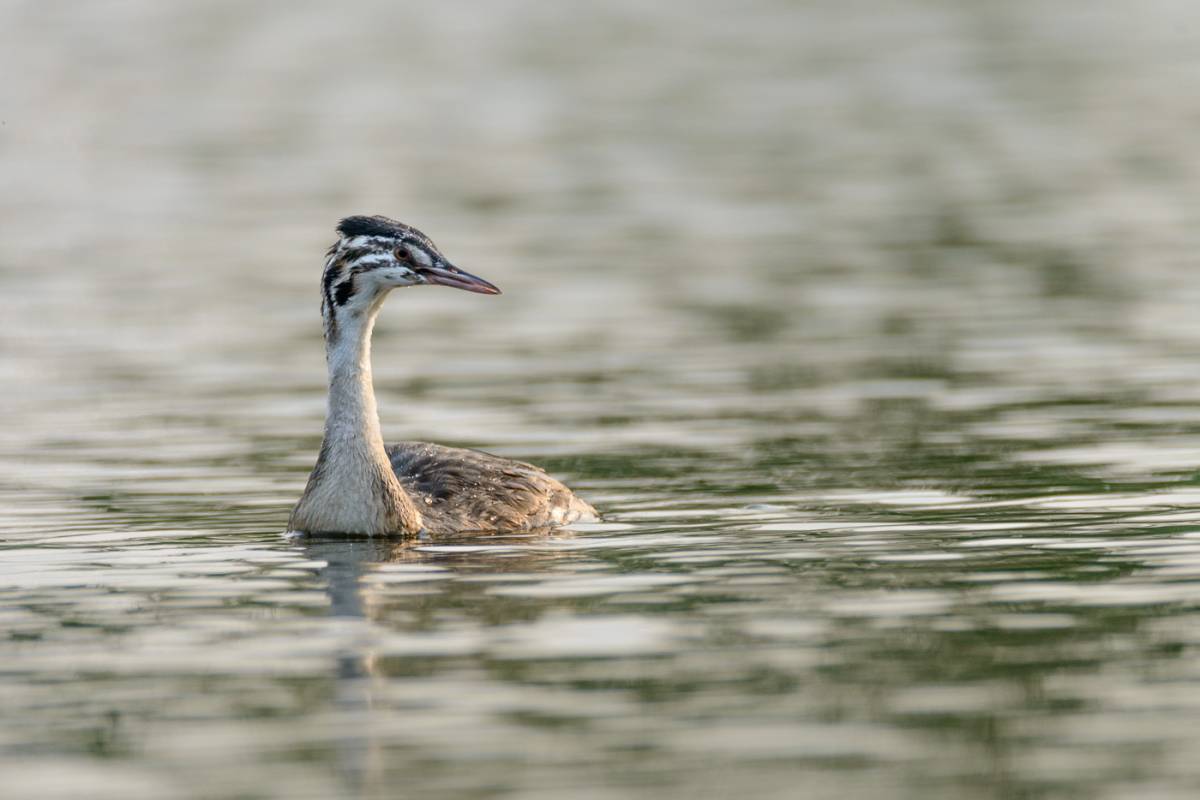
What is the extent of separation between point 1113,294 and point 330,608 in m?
16.4

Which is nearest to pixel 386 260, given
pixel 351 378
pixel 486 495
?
pixel 351 378

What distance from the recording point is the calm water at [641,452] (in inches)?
455

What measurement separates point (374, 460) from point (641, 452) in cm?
395

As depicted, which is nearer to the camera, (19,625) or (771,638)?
(771,638)

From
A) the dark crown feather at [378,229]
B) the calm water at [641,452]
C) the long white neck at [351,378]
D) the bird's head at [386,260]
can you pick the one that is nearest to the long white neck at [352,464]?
the long white neck at [351,378]

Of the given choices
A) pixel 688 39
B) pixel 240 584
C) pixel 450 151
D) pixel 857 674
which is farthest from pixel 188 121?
pixel 857 674

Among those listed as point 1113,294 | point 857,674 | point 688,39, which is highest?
point 688,39

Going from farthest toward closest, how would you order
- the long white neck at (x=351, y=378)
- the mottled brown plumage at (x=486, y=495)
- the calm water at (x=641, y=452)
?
the mottled brown plumage at (x=486, y=495) → the long white neck at (x=351, y=378) → the calm water at (x=641, y=452)

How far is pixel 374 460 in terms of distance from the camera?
703 inches

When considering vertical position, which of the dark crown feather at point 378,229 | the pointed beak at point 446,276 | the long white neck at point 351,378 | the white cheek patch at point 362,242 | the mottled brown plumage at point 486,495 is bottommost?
the mottled brown plumage at point 486,495

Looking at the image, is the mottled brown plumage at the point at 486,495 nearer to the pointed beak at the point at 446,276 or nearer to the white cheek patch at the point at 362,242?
the pointed beak at the point at 446,276

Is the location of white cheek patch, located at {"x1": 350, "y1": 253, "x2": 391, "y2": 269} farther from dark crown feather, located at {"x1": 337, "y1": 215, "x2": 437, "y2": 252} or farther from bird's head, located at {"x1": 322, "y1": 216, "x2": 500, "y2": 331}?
dark crown feather, located at {"x1": 337, "y1": 215, "x2": 437, "y2": 252}

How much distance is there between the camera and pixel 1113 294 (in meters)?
29.3

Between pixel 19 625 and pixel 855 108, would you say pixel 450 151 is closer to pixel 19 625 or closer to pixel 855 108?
pixel 855 108
